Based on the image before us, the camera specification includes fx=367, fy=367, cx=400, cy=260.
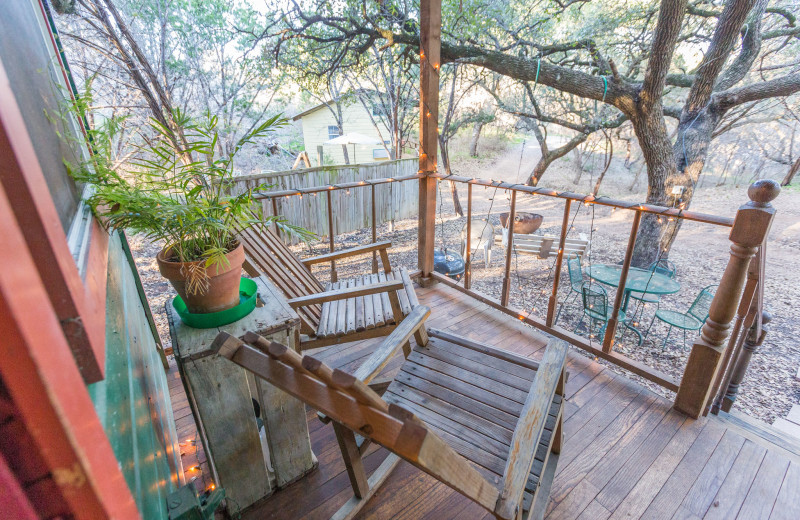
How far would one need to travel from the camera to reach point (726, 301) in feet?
5.30

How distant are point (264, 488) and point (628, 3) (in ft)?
24.9

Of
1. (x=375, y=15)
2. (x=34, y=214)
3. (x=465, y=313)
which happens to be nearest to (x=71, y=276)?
(x=34, y=214)

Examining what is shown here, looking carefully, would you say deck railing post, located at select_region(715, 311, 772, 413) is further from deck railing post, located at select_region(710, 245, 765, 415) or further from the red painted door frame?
the red painted door frame

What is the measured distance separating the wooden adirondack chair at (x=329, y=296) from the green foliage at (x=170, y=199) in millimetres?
592

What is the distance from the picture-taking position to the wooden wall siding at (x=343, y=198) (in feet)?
20.2

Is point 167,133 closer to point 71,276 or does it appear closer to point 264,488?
point 71,276

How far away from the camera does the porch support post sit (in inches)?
95.0

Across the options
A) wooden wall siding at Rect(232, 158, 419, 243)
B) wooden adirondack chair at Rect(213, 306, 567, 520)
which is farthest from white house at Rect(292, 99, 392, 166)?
wooden adirondack chair at Rect(213, 306, 567, 520)

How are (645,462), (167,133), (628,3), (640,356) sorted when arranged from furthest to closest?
(628,3) → (640,356) → (645,462) → (167,133)

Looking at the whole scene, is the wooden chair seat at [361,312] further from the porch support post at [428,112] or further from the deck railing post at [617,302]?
the deck railing post at [617,302]

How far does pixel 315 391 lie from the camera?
0.81 meters

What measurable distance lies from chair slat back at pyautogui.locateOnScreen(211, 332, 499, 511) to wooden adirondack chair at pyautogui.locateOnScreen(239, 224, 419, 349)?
32.6 inches

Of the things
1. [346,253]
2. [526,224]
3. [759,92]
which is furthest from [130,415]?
[526,224]

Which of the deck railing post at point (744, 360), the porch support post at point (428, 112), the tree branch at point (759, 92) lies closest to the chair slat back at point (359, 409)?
the deck railing post at point (744, 360)
